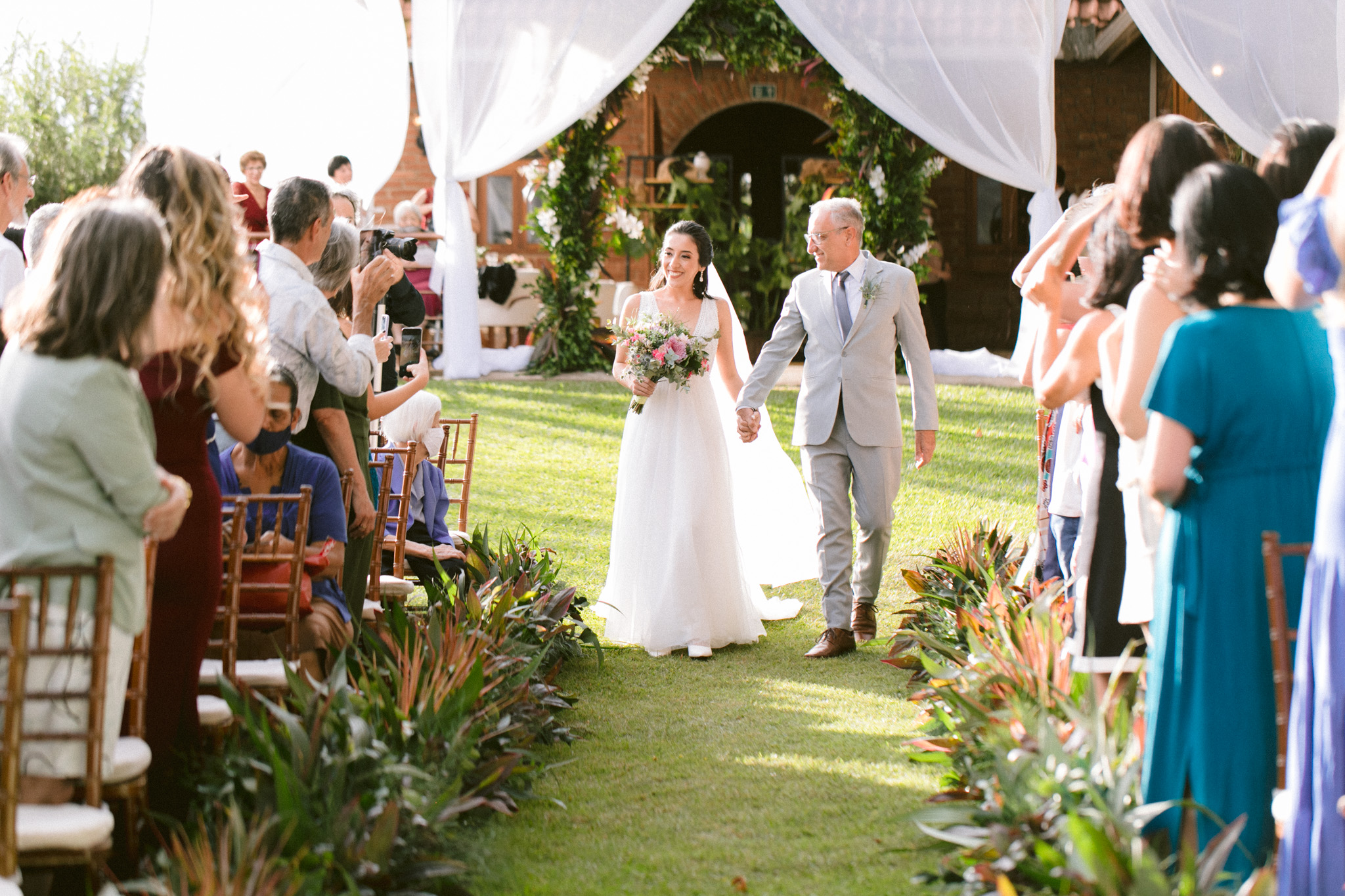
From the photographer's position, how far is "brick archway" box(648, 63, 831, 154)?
16734 millimetres

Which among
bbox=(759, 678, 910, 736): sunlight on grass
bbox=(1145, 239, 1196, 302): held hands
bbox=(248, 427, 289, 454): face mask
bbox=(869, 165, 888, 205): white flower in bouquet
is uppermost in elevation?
bbox=(869, 165, 888, 205): white flower in bouquet

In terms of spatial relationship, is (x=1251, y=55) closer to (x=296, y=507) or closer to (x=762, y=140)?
(x=762, y=140)

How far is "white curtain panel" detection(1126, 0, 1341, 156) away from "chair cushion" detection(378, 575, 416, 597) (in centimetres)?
802

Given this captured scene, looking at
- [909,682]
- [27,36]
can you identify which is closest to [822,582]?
[909,682]

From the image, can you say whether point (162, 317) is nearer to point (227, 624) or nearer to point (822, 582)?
point (227, 624)

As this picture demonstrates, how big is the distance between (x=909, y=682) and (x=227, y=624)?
2839mm

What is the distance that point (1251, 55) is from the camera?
10.3 meters

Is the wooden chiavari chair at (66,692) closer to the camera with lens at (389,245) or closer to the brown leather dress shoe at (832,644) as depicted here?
the camera with lens at (389,245)

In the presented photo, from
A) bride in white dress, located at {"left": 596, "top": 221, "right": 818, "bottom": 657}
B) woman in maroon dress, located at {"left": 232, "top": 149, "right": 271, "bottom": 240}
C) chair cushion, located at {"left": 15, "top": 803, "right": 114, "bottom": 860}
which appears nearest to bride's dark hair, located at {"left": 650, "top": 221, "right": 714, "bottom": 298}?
bride in white dress, located at {"left": 596, "top": 221, "right": 818, "bottom": 657}

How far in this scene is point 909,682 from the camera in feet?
17.4

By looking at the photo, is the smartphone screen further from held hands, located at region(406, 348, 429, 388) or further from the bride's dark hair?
the bride's dark hair

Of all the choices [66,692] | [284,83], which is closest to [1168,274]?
[66,692]

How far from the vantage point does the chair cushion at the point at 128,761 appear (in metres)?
2.80

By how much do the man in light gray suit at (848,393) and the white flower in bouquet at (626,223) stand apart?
751 centimetres
